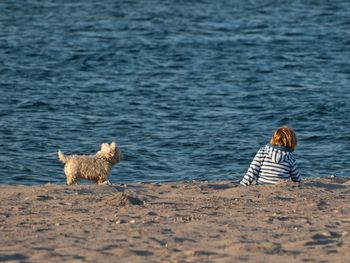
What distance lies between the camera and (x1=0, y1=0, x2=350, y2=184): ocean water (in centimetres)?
1611

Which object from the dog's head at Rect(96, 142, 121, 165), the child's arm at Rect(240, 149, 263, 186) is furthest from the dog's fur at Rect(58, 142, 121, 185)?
the child's arm at Rect(240, 149, 263, 186)

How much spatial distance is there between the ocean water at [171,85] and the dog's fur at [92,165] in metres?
2.08

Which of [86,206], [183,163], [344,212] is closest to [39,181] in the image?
[183,163]

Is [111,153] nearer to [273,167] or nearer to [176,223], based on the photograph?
[273,167]

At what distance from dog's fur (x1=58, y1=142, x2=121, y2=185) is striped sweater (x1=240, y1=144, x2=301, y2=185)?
77.1 inches

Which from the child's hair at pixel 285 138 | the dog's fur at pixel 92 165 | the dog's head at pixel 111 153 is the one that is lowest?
the dog's fur at pixel 92 165

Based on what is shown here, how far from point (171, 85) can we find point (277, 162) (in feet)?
35.1

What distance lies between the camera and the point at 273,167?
37.3ft

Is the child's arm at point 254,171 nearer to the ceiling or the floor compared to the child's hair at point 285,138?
nearer to the floor

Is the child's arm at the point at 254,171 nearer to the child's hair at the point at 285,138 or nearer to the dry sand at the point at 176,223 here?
the child's hair at the point at 285,138

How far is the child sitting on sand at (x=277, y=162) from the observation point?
37.0 feet

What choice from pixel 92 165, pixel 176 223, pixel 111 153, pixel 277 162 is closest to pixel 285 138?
pixel 277 162

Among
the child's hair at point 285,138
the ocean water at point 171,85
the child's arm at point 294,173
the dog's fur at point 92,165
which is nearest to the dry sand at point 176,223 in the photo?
the child's arm at point 294,173

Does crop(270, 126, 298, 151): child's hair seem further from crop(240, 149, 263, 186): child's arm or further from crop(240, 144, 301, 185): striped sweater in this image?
crop(240, 149, 263, 186): child's arm
